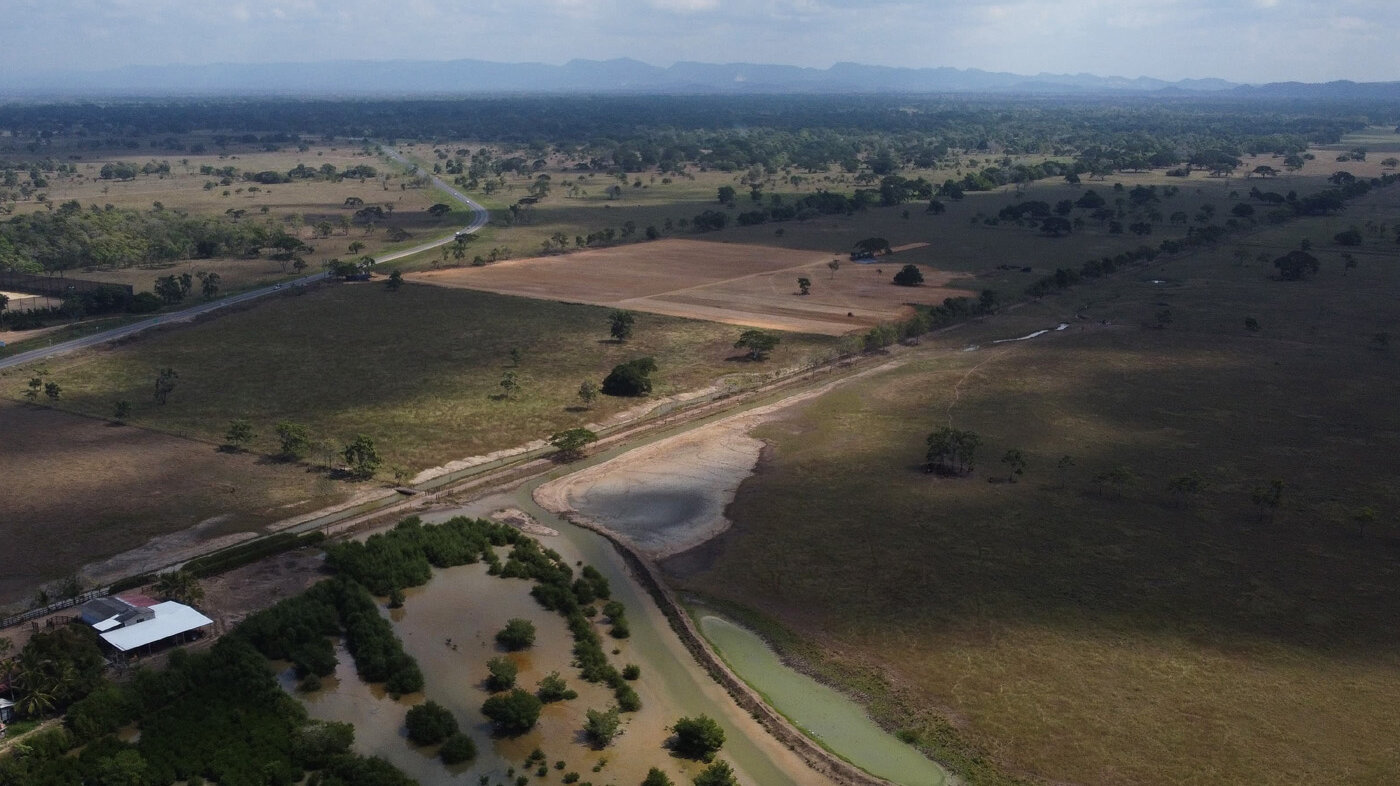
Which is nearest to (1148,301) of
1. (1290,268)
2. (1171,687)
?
(1290,268)

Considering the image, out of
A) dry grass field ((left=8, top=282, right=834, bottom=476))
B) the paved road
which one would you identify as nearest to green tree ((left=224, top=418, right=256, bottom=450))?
dry grass field ((left=8, top=282, right=834, bottom=476))

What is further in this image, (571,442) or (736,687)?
(571,442)

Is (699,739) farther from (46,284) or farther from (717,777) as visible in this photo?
(46,284)

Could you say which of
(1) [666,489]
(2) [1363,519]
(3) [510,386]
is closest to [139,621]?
(1) [666,489]

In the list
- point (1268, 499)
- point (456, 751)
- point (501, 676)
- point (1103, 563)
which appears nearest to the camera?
point (456, 751)

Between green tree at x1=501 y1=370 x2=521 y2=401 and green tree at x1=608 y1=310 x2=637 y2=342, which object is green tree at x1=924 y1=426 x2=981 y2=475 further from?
green tree at x1=608 y1=310 x2=637 y2=342

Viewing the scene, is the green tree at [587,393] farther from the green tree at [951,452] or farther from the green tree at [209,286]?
the green tree at [209,286]

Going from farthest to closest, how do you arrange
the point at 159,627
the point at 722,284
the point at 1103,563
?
the point at 722,284 < the point at 1103,563 < the point at 159,627
